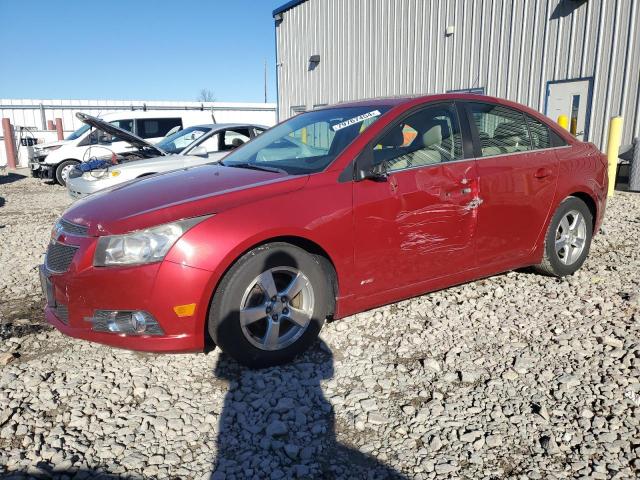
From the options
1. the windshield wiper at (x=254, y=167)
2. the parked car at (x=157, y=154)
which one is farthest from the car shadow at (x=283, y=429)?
the parked car at (x=157, y=154)

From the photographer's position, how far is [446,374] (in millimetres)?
2996

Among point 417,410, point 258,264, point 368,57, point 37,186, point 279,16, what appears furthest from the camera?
point 279,16

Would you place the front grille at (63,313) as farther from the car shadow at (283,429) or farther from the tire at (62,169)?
the tire at (62,169)

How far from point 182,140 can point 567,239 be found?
276 inches

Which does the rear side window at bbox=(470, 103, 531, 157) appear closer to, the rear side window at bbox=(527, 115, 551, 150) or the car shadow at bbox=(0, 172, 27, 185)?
the rear side window at bbox=(527, 115, 551, 150)

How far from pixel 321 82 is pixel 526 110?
14.0m

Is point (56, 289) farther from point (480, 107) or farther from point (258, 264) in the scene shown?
point (480, 107)

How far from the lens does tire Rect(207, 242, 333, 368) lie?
284 cm

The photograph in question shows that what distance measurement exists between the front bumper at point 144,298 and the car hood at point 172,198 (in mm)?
256

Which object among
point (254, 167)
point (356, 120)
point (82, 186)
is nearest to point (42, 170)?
point (82, 186)

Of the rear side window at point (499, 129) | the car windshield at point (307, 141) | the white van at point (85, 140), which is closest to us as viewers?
the car windshield at point (307, 141)

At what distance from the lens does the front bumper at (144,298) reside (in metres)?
2.69

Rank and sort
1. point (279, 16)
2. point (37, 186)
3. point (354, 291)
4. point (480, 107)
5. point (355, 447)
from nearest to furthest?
point (355, 447) < point (354, 291) < point (480, 107) < point (37, 186) < point (279, 16)

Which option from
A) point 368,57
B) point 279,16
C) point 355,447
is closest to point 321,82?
point 368,57
